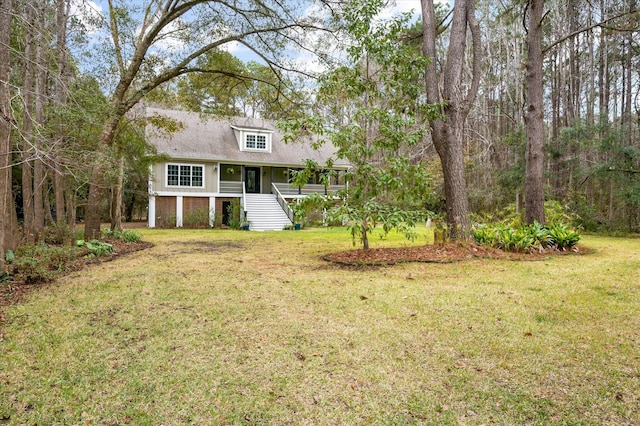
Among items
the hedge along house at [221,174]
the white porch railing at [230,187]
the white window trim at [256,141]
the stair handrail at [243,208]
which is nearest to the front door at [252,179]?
the hedge along house at [221,174]

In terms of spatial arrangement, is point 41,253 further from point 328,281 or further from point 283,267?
point 328,281

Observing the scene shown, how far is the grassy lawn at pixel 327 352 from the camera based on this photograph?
2189 millimetres

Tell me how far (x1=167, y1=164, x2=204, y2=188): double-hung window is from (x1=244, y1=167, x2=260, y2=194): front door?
10.6 feet

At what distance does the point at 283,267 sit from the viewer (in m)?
6.91

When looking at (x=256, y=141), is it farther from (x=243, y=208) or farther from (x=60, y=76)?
(x=60, y=76)

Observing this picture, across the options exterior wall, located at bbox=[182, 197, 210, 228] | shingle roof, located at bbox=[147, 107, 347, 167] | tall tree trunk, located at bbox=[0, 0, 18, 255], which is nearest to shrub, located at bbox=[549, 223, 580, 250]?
tall tree trunk, located at bbox=[0, 0, 18, 255]

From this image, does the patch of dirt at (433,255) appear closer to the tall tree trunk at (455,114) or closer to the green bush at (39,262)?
the tall tree trunk at (455,114)

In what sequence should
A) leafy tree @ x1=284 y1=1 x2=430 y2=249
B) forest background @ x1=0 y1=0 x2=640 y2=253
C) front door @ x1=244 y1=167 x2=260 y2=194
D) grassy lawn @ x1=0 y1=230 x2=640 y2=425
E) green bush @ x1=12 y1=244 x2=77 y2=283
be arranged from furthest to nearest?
front door @ x1=244 y1=167 x2=260 y2=194 → leafy tree @ x1=284 y1=1 x2=430 y2=249 → forest background @ x1=0 y1=0 x2=640 y2=253 → green bush @ x1=12 y1=244 x2=77 y2=283 → grassy lawn @ x1=0 y1=230 x2=640 y2=425

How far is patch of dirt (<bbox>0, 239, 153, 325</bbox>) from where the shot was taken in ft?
15.1

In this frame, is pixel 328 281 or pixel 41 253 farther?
pixel 41 253

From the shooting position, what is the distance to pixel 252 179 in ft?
73.8

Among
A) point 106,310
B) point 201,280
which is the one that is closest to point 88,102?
point 201,280

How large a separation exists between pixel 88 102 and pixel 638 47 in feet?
70.5

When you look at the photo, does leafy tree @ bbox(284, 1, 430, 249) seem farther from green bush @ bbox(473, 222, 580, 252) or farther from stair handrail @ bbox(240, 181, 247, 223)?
stair handrail @ bbox(240, 181, 247, 223)
